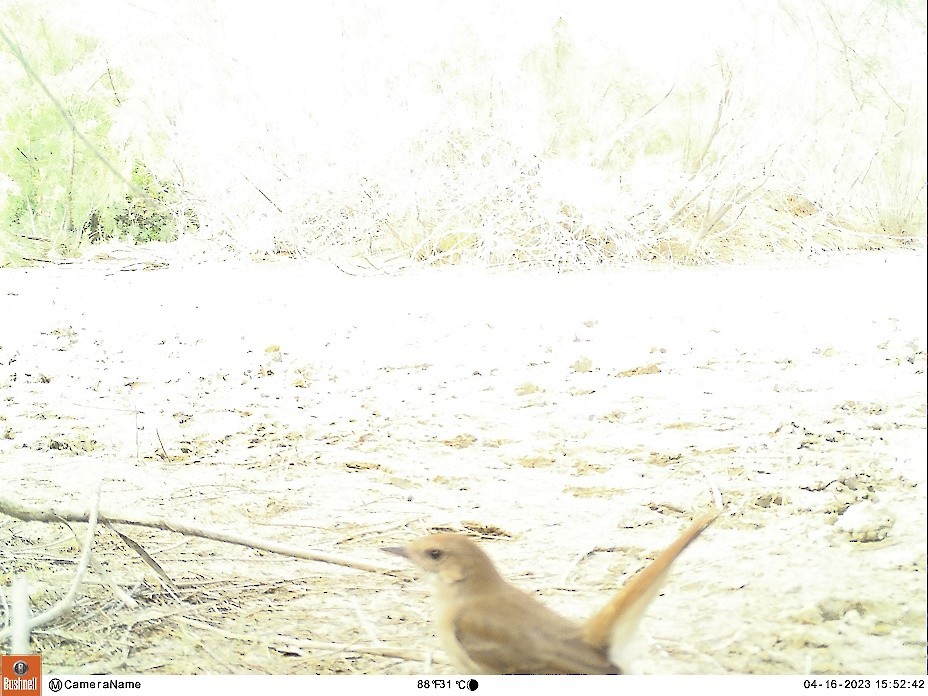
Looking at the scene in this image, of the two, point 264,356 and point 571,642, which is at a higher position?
point 571,642

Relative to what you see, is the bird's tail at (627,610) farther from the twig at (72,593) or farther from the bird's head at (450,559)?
the twig at (72,593)

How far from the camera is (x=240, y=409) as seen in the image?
1498mm

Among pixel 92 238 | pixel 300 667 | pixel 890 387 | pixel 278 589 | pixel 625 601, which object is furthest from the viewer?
pixel 92 238

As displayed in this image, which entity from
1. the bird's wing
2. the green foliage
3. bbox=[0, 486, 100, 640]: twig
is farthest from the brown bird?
the green foliage

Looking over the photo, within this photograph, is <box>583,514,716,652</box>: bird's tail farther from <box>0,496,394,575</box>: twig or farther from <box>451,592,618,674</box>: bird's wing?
<box>0,496,394,575</box>: twig

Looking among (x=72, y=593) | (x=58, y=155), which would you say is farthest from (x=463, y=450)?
(x=58, y=155)

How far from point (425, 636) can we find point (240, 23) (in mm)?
1257

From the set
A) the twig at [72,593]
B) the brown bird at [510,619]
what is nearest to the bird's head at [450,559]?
the brown bird at [510,619]

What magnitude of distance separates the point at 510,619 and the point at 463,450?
76 cm

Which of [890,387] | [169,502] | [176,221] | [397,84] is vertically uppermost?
[397,84]

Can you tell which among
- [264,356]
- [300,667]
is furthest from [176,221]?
[300,667]

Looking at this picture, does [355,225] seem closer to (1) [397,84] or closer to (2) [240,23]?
(1) [397,84]

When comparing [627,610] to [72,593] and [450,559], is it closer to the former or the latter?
[450,559]

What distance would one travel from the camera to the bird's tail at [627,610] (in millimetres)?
566
